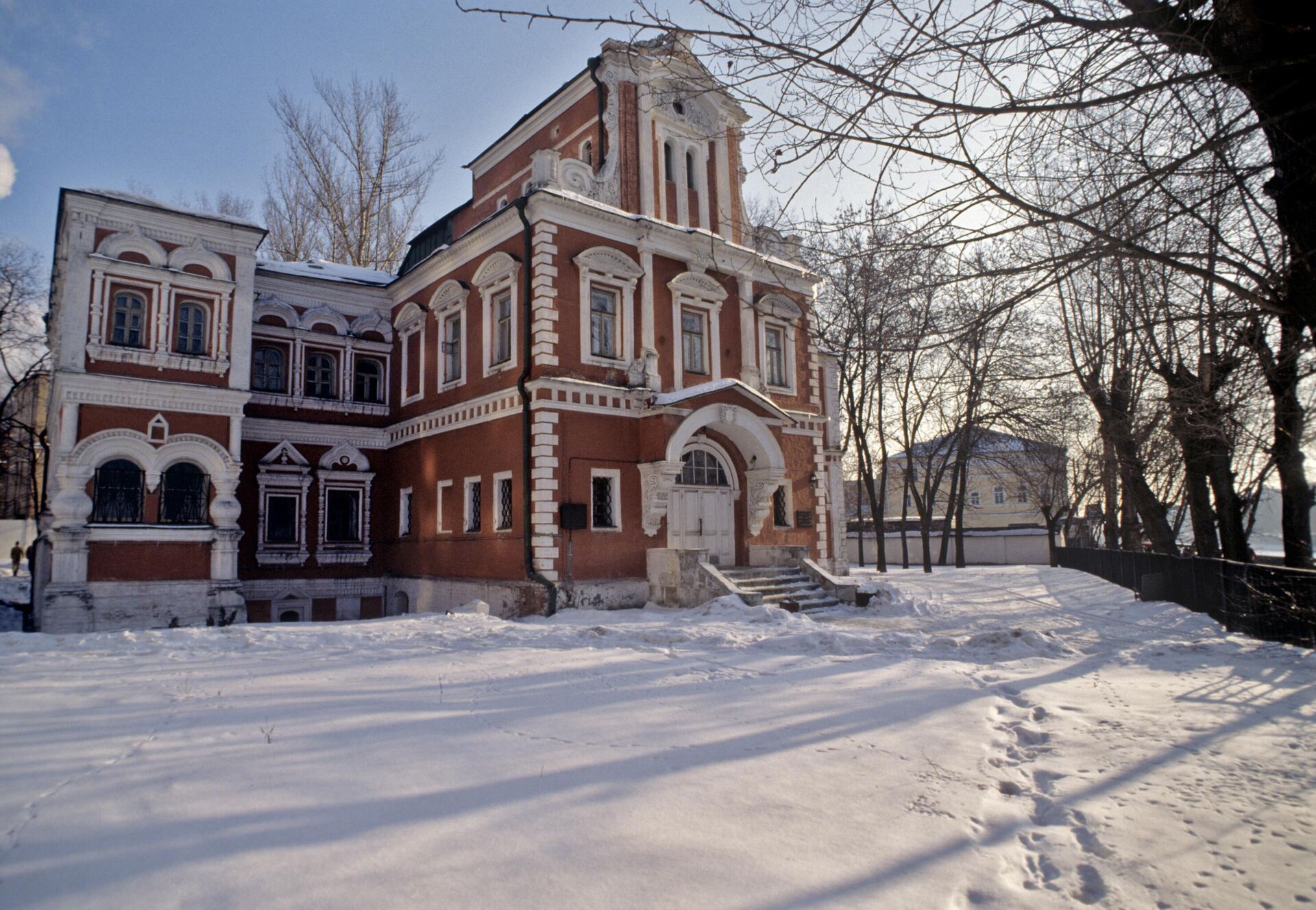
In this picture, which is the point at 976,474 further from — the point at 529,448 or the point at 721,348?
the point at 529,448

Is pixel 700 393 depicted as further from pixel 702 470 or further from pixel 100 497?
pixel 100 497

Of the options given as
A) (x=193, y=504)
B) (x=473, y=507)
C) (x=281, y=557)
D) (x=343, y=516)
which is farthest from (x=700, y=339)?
(x=193, y=504)

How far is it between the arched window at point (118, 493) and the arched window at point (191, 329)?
→ 9.67 ft

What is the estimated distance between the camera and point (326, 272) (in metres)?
21.5

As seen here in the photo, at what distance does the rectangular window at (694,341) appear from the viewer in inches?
705

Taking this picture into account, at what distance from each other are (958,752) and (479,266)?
600 inches

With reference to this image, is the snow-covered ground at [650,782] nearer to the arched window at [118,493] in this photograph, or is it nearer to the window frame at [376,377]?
the arched window at [118,493]

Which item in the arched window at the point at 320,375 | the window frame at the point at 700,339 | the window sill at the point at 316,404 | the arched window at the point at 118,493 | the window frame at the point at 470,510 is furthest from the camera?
the arched window at the point at 320,375

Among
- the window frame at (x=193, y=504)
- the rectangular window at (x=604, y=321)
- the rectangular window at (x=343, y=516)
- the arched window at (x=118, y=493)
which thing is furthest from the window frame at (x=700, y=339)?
the arched window at (x=118, y=493)

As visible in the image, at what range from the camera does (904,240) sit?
529 centimetres

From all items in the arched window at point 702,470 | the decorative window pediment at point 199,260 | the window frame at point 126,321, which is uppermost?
the decorative window pediment at point 199,260

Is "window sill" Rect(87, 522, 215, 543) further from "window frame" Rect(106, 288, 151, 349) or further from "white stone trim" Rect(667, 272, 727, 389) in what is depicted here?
"white stone trim" Rect(667, 272, 727, 389)

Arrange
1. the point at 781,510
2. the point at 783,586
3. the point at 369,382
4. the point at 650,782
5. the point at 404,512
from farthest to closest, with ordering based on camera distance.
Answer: the point at 369,382 < the point at 404,512 < the point at 781,510 < the point at 783,586 < the point at 650,782

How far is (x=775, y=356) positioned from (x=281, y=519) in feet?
44.8
